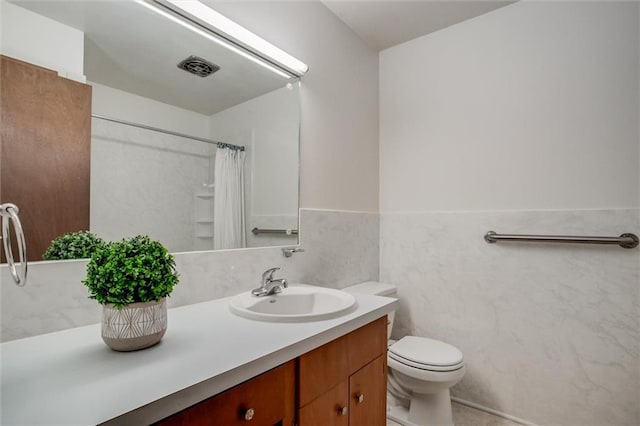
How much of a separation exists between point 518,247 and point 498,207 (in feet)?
0.83

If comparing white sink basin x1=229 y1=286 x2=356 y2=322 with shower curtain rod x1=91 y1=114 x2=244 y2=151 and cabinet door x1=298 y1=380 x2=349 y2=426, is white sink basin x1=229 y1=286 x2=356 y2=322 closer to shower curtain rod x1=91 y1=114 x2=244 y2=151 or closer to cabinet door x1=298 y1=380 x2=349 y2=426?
cabinet door x1=298 y1=380 x2=349 y2=426

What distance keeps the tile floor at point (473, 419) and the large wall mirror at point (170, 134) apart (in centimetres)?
141

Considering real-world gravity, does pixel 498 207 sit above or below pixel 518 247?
above

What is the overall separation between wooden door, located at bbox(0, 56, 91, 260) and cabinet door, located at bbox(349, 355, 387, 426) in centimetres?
103

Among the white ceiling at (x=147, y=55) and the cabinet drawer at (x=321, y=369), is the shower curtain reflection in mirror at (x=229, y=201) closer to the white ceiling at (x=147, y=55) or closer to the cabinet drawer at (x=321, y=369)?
the white ceiling at (x=147, y=55)

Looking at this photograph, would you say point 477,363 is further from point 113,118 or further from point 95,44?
point 95,44

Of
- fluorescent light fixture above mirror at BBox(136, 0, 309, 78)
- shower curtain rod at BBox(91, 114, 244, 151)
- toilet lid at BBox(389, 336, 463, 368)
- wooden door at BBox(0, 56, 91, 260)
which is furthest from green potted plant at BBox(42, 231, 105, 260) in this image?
toilet lid at BBox(389, 336, 463, 368)

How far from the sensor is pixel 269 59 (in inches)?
61.0

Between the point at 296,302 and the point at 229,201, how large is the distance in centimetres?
53

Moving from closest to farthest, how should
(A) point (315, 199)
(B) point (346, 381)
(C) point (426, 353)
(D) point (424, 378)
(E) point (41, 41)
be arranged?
(E) point (41, 41) → (B) point (346, 381) → (D) point (424, 378) → (C) point (426, 353) → (A) point (315, 199)

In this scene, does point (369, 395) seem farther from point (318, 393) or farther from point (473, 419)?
point (473, 419)

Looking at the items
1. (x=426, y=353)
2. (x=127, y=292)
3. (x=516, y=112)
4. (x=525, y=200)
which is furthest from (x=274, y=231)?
(x=516, y=112)

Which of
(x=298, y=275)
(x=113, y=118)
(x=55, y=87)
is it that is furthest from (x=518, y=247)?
(x=55, y=87)

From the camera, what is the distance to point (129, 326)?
73 centimetres
